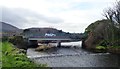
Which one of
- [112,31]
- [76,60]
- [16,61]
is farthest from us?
[112,31]

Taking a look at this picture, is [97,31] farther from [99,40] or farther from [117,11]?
[117,11]

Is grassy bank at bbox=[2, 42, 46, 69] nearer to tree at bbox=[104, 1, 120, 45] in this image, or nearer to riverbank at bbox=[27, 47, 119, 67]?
riverbank at bbox=[27, 47, 119, 67]

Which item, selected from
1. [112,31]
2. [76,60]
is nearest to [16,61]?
[76,60]

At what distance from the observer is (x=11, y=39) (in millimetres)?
79500

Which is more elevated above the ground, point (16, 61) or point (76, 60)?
point (16, 61)

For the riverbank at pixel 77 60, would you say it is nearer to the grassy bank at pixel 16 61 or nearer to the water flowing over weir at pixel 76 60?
the water flowing over weir at pixel 76 60

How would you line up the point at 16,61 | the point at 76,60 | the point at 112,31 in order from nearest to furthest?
the point at 16,61 → the point at 76,60 → the point at 112,31

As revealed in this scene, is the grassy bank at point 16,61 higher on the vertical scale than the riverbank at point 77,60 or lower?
higher

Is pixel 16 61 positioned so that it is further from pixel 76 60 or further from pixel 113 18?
→ pixel 113 18

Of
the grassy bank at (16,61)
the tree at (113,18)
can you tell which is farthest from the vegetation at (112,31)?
the grassy bank at (16,61)

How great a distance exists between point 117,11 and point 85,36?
111 feet

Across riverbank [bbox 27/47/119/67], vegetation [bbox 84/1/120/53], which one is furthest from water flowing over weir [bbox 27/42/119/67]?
vegetation [bbox 84/1/120/53]

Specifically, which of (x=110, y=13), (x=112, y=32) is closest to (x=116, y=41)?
(x=112, y=32)

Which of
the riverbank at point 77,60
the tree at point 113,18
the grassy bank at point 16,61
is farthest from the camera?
the tree at point 113,18
